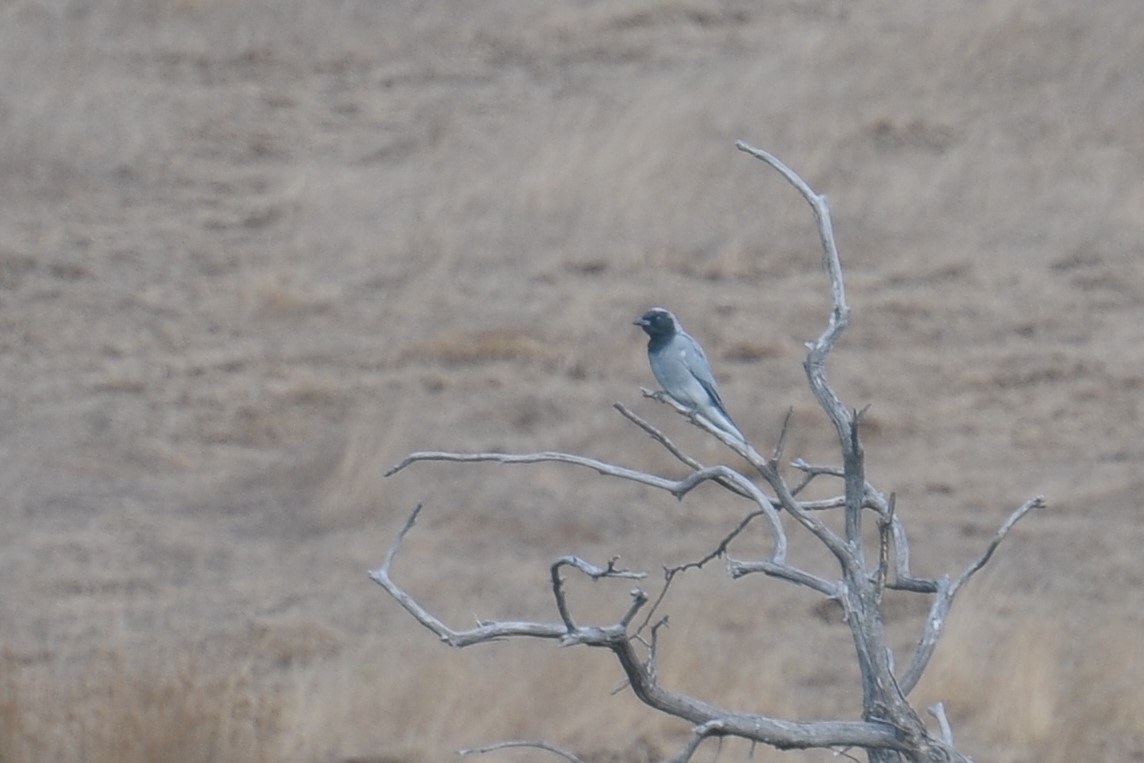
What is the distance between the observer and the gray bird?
6426 mm

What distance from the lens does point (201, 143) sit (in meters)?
14.0

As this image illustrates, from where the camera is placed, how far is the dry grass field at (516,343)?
7.77 meters

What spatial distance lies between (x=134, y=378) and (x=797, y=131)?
16.0 feet

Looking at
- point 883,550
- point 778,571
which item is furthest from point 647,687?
point 883,550

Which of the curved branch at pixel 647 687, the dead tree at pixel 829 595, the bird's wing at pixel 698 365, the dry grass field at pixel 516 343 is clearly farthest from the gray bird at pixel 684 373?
the curved branch at pixel 647 687

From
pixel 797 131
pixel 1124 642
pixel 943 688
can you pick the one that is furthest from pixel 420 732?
pixel 797 131

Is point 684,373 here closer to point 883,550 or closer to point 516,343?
point 883,550

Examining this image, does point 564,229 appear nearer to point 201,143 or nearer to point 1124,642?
point 201,143

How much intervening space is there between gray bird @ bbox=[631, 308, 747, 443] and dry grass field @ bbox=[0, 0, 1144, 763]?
1.39 meters

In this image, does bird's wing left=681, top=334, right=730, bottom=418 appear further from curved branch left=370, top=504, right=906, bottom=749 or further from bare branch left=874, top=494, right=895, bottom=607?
curved branch left=370, top=504, right=906, bottom=749

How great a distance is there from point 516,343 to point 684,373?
5.32 metres

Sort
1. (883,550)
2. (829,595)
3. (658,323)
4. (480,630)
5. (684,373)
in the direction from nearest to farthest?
(480,630) < (883,550) < (829,595) < (684,373) < (658,323)

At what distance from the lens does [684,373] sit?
6.46m

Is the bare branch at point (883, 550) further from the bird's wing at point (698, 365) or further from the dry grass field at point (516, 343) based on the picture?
the dry grass field at point (516, 343)
